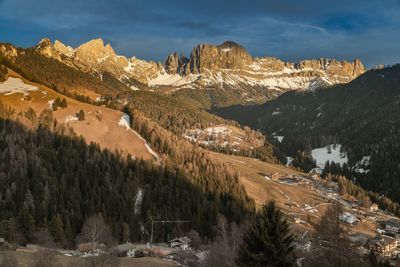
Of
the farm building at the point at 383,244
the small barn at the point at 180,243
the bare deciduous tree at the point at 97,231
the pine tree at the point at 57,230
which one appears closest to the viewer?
the bare deciduous tree at the point at 97,231

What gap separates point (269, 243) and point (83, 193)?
13422cm

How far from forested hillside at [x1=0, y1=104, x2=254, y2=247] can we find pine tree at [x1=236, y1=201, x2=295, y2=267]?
331ft

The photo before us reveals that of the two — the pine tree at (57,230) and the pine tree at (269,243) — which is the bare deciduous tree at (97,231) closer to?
the pine tree at (57,230)

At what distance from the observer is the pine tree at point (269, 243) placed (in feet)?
153

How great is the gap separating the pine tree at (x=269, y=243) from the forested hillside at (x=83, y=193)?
101 metres

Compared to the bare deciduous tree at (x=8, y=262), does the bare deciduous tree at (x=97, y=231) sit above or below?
below

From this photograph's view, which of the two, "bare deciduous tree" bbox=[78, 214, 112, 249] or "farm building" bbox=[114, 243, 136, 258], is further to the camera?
"bare deciduous tree" bbox=[78, 214, 112, 249]

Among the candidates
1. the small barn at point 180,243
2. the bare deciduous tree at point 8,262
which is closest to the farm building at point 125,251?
the small barn at point 180,243

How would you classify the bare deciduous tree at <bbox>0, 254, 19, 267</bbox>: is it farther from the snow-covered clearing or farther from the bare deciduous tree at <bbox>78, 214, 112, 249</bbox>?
the snow-covered clearing

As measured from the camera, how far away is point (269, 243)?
46.8 meters

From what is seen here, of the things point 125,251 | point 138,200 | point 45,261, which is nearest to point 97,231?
point 125,251

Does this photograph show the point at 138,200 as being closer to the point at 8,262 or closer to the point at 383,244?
the point at 383,244

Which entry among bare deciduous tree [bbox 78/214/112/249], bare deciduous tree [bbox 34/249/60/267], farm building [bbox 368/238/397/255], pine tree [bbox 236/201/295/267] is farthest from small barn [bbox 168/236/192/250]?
pine tree [bbox 236/201/295/267]

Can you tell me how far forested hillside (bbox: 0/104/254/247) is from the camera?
15312 cm
